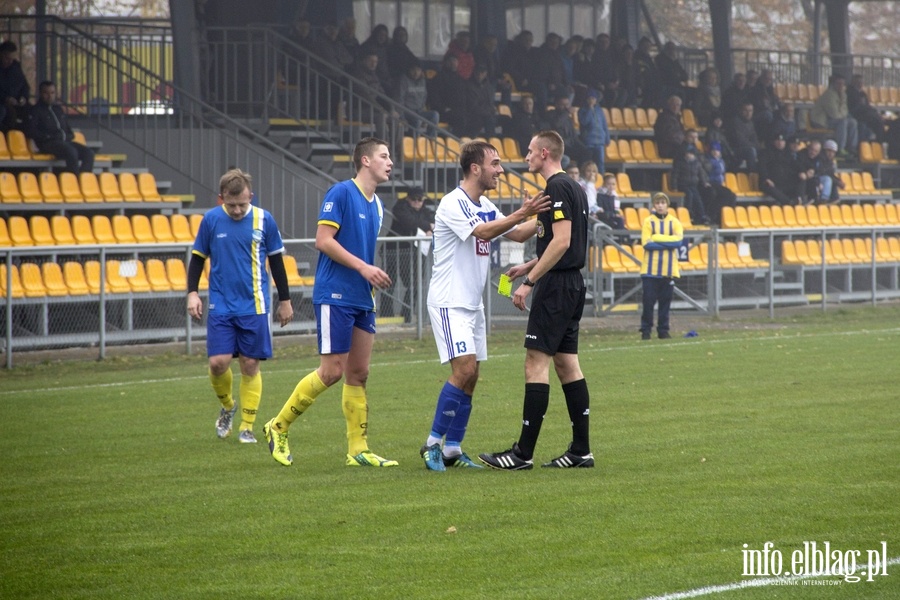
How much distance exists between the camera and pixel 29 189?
63.8 ft

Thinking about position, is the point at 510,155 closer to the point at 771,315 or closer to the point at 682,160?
the point at 682,160

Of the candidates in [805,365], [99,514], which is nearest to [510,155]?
[805,365]

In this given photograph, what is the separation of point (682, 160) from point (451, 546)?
22.9 meters

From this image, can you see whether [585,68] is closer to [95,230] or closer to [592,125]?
[592,125]

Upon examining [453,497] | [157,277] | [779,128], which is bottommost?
[453,497]

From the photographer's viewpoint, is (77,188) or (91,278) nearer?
(91,278)

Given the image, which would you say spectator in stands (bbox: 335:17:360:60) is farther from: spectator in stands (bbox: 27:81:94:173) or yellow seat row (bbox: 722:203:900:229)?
yellow seat row (bbox: 722:203:900:229)

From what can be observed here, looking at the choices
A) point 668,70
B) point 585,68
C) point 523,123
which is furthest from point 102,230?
point 668,70

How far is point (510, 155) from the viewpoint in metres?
27.0

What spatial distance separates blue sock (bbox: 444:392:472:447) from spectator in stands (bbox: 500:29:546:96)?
20795 mm

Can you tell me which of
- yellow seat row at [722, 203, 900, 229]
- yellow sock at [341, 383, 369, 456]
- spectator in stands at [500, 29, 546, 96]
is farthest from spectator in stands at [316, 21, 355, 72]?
yellow sock at [341, 383, 369, 456]

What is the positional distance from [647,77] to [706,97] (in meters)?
1.56

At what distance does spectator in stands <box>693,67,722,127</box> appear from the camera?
3155cm

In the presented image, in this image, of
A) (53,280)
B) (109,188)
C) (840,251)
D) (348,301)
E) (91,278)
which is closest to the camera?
(348,301)
